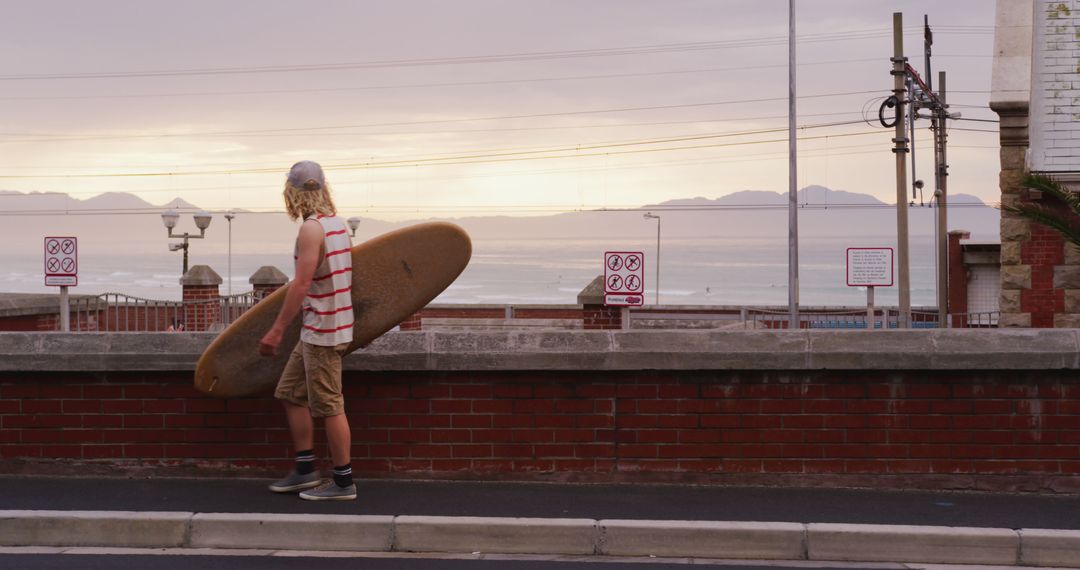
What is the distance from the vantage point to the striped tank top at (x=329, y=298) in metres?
6.51

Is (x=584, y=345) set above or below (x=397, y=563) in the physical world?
above

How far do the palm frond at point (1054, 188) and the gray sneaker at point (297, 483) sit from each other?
29.9ft

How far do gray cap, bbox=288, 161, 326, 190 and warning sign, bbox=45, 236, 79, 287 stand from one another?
15.6 m

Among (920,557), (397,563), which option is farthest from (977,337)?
Answer: (397,563)

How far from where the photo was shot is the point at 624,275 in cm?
2383

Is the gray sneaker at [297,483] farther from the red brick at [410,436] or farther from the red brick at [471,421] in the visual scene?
the red brick at [471,421]

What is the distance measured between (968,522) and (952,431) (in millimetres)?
961

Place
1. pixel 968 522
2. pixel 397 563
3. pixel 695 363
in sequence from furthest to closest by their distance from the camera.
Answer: pixel 695 363 < pixel 968 522 < pixel 397 563

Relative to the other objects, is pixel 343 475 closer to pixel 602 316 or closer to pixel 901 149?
pixel 602 316

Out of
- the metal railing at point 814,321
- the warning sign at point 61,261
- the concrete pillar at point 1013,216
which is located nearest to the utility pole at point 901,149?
the metal railing at point 814,321

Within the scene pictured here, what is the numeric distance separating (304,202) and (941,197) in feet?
96.9

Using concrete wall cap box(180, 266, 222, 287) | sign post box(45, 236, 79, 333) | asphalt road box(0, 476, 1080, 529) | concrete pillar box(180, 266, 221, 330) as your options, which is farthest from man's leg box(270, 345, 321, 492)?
concrete wall cap box(180, 266, 222, 287)

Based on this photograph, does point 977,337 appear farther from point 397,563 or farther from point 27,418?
point 27,418

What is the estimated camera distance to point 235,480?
7238 mm
